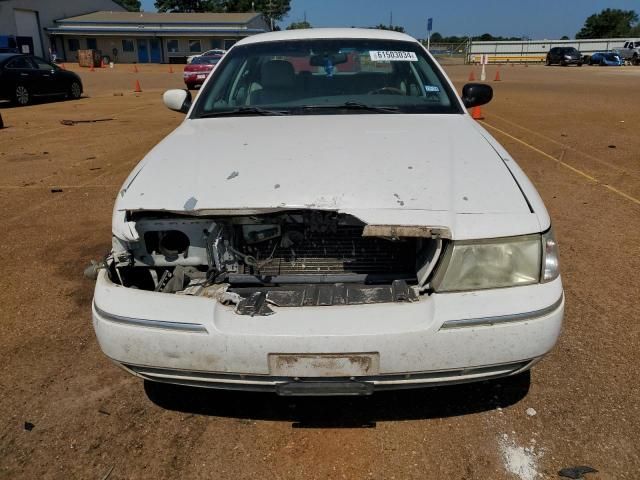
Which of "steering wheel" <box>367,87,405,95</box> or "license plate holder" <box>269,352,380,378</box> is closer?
"license plate holder" <box>269,352,380,378</box>

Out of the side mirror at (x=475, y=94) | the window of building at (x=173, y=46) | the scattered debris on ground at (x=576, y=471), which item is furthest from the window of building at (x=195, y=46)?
the scattered debris on ground at (x=576, y=471)

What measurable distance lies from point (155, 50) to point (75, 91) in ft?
128

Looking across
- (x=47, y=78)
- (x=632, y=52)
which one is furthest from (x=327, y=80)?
(x=632, y=52)

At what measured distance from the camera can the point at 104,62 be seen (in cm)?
4709

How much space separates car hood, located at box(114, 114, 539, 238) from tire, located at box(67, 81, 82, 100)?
54.9ft

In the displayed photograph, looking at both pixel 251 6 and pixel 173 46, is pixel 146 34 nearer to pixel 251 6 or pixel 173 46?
pixel 173 46

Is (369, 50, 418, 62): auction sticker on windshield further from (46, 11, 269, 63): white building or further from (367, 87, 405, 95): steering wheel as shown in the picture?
(46, 11, 269, 63): white building

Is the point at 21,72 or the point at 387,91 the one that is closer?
the point at 387,91

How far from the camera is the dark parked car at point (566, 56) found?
137ft

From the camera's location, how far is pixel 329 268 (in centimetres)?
232

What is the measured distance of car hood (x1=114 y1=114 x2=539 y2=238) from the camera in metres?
2.11

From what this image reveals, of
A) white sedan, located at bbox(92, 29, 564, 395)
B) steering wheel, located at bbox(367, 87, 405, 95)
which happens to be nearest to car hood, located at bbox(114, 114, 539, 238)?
white sedan, located at bbox(92, 29, 564, 395)

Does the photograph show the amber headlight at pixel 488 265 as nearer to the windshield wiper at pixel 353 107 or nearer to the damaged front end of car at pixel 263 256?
the damaged front end of car at pixel 263 256

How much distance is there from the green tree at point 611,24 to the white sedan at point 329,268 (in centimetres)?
10158
